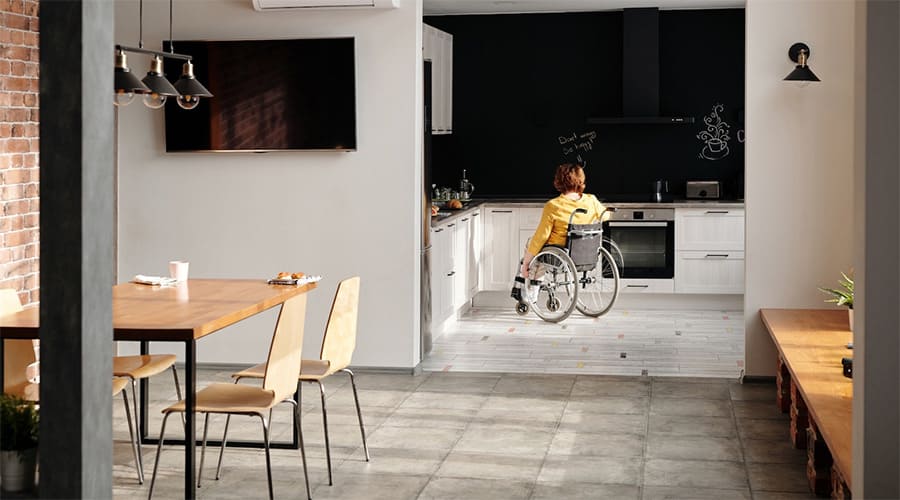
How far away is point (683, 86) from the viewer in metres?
9.97

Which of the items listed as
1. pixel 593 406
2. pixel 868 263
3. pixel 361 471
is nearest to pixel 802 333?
pixel 593 406

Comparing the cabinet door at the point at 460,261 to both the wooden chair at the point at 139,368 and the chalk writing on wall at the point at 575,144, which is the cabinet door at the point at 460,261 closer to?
the chalk writing on wall at the point at 575,144

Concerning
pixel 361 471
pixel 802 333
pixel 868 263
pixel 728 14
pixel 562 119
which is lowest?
pixel 361 471

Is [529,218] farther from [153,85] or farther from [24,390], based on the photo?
[24,390]

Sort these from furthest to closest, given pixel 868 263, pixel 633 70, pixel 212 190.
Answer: pixel 633 70, pixel 212 190, pixel 868 263

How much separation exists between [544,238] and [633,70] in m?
2.35

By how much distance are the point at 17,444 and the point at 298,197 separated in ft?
14.7

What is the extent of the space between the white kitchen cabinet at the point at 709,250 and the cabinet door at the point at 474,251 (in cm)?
167

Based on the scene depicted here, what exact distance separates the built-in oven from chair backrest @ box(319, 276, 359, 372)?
5215 mm

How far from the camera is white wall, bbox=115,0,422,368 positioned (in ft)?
21.6

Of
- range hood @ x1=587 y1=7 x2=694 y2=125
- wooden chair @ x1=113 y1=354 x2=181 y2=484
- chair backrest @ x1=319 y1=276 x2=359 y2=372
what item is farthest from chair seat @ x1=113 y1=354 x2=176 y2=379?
range hood @ x1=587 y1=7 x2=694 y2=125

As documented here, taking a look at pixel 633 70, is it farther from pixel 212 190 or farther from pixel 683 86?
pixel 212 190

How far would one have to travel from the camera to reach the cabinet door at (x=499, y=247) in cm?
962

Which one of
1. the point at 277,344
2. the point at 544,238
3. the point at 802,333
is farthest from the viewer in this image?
the point at 544,238
